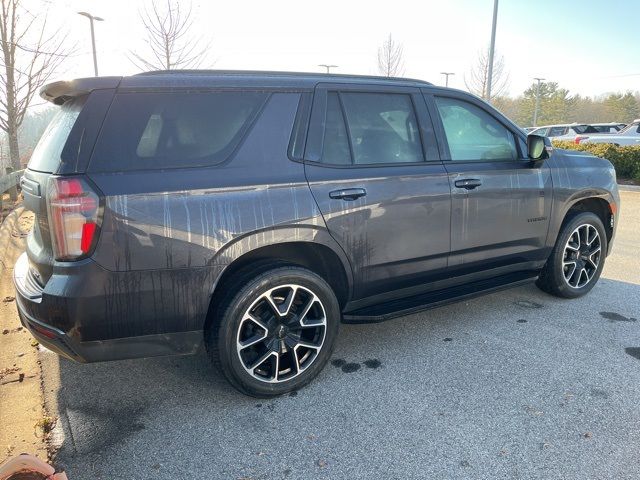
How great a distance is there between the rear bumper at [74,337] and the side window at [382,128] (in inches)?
61.2

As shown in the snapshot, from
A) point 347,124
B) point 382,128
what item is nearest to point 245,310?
point 347,124

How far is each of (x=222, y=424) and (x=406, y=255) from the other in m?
1.60

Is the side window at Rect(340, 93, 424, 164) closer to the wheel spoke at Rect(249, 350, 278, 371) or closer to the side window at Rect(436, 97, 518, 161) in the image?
the side window at Rect(436, 97, 518, 161)

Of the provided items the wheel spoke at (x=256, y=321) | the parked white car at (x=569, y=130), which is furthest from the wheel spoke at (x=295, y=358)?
the parked white car at (x=569, y=130)

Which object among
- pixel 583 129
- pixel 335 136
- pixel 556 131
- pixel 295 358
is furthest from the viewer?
pixel 556 131

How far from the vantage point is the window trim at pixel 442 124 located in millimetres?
3529

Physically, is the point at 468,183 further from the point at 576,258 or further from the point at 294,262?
the point at 576,258

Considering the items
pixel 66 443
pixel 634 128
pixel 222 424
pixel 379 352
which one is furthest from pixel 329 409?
pixel 634 128

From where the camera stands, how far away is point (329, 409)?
2.80m

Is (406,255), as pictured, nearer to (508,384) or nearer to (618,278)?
(508,384)

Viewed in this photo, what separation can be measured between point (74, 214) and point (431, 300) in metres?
2.36

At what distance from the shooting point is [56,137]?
2562mm

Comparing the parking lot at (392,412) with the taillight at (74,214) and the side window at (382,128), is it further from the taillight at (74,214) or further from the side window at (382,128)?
the side window at (382,128)

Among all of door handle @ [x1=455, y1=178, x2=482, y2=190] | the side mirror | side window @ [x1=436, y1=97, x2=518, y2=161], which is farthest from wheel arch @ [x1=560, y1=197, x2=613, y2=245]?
door handle @ [x1=455, y1=178, x2=482, y2=190]
